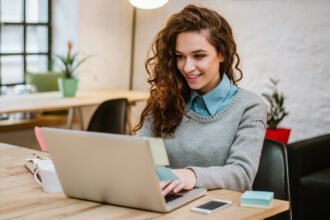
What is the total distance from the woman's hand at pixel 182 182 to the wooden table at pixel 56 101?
2.70m

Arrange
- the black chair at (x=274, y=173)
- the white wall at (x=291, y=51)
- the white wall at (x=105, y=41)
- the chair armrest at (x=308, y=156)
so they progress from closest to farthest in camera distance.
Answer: the black chair at (x=274, y=173) < the chair armrest at (x=308, y=156) < the white wall at (x=291, y=51) < the white wall at (x=105, y=41)

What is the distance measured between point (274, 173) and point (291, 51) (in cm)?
319

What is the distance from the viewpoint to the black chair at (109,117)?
461 cm

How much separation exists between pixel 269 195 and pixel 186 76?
0.68m

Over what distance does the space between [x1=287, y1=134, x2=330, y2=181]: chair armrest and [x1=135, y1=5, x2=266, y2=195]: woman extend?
176 centimetres

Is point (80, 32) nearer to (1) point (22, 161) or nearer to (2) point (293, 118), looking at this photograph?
(2) point (293, 118)

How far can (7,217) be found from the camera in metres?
1.88

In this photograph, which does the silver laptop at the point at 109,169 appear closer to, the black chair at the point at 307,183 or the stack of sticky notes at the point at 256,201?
the stack of sticky notes at the point at 256,201

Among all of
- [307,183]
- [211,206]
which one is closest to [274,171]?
[211,206]

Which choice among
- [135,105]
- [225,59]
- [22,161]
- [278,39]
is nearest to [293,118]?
[278,39]

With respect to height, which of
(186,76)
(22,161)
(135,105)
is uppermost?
(186,76)

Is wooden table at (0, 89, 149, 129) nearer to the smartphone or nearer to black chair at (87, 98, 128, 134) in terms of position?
black chair at (87, 98, 128, 134)

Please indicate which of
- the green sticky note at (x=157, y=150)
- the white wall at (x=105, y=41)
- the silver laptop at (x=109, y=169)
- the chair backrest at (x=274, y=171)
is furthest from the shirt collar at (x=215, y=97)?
the white wall at (x=105, y=41)

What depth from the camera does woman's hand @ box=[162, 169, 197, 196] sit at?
2047 mm
